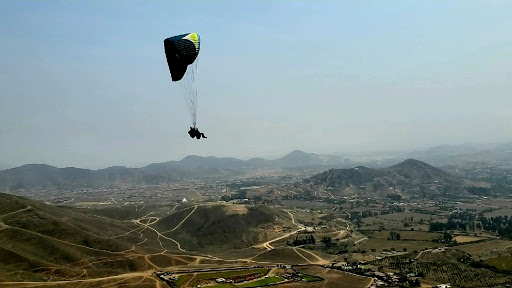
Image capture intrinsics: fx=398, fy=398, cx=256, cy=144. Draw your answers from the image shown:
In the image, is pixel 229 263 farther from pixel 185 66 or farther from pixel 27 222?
pixel 185 66

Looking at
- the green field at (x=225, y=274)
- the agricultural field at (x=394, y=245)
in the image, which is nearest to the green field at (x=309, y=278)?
the green field at (x=225, y=274)

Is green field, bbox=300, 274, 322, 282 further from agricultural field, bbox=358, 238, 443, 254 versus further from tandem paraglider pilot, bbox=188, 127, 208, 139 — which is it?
tandem paraglider pilot, bbox=188, 127, 208, 139

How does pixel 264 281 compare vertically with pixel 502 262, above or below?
above

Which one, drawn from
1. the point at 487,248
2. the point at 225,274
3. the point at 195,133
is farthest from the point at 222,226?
the point at 195,133

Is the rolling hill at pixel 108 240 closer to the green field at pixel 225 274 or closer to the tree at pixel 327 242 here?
the green field at pixel 225 274

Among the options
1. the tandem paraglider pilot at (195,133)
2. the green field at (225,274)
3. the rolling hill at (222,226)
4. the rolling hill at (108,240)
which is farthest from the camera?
the rolling hill at (222,226)

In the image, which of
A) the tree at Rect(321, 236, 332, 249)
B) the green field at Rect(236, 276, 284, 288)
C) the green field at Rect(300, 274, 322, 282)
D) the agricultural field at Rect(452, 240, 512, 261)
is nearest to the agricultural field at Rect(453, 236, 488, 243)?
the agricultural field at Rect(452, 240, 512, 261)

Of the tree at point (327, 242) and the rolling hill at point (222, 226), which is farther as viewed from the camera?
the rolling hill at point (222, 226)

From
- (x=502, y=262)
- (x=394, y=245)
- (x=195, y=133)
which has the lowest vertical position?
(x=394, y=245)

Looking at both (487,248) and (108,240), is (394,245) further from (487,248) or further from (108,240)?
(108,240)

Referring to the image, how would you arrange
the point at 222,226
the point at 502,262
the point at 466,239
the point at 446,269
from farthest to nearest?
the point at 222,226 < the point at 466,239 < the point at 502,262 < the point at 446,269
